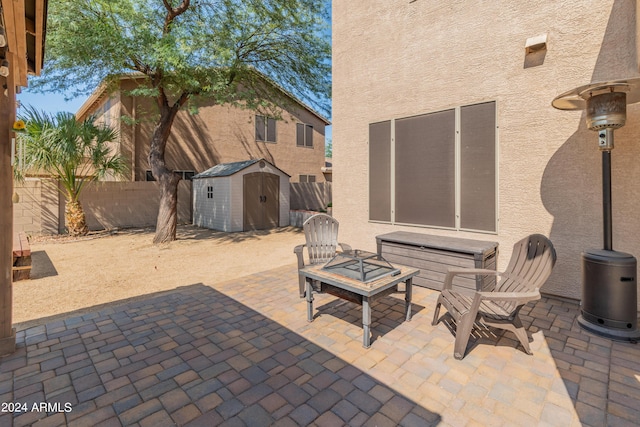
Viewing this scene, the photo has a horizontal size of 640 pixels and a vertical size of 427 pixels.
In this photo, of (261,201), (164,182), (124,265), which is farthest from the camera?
(261,201)

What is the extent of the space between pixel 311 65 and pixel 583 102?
8.04 metres

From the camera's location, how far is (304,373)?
98.7 inches

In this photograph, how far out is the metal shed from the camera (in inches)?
439

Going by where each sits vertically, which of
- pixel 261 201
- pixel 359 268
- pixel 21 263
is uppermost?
pixel 261 201

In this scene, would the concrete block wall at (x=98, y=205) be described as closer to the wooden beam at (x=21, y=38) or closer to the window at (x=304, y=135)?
the wooden beam at (x=21, y=38)

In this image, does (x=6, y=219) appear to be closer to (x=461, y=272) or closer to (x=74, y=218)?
(x=461, y=272)

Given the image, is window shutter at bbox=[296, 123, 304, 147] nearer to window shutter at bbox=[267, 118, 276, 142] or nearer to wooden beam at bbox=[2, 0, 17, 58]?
window shutter at bbox=[267, 118, 276, 142]

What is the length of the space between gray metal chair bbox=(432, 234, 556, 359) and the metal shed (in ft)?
29.7

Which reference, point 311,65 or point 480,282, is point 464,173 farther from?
point 311,65

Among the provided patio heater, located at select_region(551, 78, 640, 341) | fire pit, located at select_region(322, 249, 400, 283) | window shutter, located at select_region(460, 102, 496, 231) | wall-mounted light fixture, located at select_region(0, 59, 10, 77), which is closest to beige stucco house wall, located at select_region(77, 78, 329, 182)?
window shutter, located at select_region(460, 102, 496, 231)

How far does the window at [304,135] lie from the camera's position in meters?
18.8

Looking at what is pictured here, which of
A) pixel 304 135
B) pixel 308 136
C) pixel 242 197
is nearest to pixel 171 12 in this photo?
pixel 242 197

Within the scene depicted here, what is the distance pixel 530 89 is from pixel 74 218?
38.6 feet

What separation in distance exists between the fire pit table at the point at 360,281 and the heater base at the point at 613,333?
1828mm
